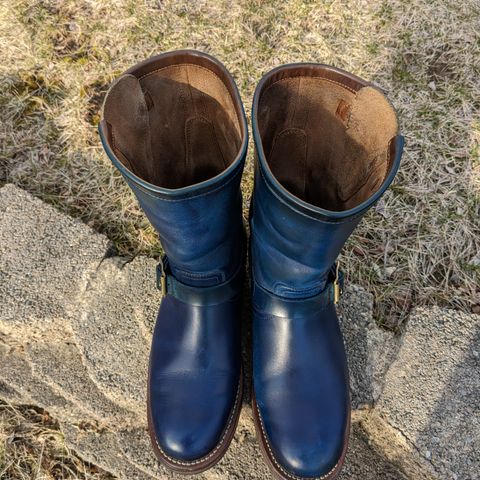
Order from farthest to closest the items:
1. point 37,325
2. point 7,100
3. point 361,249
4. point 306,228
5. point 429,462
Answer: point 7,100 < point 361,249 < point 37,325 < point 429,462 < point 306,228

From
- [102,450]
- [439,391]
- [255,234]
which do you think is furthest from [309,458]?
[102,450]

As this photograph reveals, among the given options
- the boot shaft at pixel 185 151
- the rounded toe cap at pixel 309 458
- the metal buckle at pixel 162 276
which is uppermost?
the boot shaft at pixel 185 151

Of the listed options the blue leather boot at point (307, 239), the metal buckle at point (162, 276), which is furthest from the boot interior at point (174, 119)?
the metal buckle at point (162, 276)

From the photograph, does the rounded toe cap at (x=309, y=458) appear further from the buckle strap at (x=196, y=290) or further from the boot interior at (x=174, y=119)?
the boot interior at (x=174, y=119)

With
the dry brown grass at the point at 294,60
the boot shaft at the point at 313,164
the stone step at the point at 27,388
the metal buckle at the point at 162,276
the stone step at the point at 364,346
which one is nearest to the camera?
the boot shaft at the point at 313,164

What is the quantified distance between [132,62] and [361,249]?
4.55 ft

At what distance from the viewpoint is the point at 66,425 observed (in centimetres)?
182

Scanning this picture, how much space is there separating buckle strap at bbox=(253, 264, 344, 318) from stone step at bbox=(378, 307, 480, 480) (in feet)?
1.29

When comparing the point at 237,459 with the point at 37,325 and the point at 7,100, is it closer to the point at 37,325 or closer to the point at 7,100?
the point at 37,325

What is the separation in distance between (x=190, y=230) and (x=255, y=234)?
0.23 m

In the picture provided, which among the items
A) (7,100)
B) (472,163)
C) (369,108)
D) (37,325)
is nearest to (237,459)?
(37,325)

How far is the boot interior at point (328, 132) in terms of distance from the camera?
1.23 metres

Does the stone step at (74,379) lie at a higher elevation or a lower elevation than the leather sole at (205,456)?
lower

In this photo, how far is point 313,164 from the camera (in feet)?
4.87
